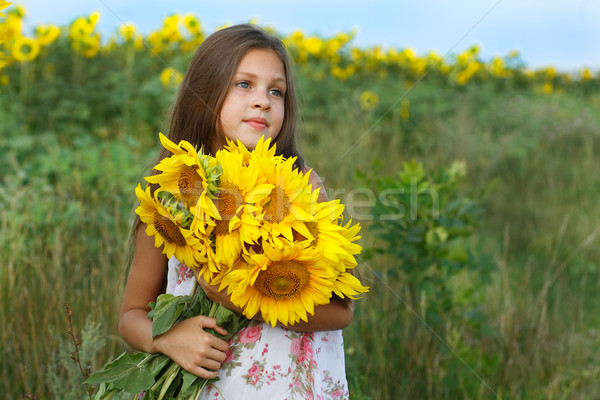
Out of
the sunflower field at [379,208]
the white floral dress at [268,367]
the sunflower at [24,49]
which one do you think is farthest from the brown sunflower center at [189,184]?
the sunflower at [24,49]

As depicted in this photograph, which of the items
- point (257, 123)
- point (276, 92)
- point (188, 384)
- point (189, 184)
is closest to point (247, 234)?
point (189, 184)

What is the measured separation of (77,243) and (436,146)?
171 inches

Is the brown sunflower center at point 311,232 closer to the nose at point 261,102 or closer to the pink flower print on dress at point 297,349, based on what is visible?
the pink flower print on dress at point 297,349

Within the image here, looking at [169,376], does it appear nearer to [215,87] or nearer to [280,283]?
[280,283]

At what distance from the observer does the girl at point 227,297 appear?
165 cm

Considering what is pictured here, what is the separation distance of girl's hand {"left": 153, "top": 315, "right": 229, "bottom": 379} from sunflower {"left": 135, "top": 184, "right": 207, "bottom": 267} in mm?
186

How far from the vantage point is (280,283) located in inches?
59.9

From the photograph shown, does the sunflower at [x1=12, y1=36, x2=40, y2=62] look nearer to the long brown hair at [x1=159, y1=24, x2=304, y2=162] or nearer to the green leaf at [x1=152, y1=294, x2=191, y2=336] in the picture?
the long brown hair at [x1=159, y1=24, x2=304, y2=162]

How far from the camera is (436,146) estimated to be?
21.5 ft

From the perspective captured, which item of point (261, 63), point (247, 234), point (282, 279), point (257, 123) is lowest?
point (282, 279)

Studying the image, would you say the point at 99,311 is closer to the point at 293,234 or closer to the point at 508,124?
the point at 293,234

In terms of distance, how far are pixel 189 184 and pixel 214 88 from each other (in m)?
0.62

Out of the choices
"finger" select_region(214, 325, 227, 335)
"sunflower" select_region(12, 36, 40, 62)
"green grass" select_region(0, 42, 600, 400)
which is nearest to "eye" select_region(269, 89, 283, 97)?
"green grass" select_region(0, 42, 600, 400)

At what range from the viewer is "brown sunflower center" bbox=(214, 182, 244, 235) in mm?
1484
